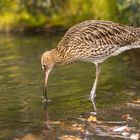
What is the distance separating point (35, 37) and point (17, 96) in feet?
34.4

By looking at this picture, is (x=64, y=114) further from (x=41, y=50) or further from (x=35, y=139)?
(x=41, y=50)

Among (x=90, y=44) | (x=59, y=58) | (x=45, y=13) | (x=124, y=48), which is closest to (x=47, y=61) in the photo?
(x=59, y=58)

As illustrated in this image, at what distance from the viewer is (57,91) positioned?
14.6 meters

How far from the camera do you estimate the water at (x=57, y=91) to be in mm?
12141

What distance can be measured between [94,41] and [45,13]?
38.4 ft

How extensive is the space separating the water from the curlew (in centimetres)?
48

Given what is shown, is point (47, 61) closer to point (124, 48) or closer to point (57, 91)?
point (57, 91)

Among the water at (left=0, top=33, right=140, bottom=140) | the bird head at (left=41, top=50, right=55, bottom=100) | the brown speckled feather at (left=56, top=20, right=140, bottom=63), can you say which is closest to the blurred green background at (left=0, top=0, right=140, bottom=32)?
the water at (left=0, top=33, right=140, bottom=140)

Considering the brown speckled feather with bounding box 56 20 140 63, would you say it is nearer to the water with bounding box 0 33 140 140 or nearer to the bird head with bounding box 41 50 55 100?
the bird head with bounding box 41 50 55 100

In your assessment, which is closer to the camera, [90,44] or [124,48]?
[90,44]

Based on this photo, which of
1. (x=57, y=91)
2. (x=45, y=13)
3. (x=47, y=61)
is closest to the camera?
(x=47, y=61)

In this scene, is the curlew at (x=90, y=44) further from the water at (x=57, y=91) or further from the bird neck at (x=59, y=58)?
the water at (x=57, y=91)

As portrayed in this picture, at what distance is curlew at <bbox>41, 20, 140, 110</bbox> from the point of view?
13836mm

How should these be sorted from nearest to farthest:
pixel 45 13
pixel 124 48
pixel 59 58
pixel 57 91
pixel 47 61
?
pixel 47 61 → pixel 59 58 → pixel 124 48 → pixel 57 91 → pixel 45 13
